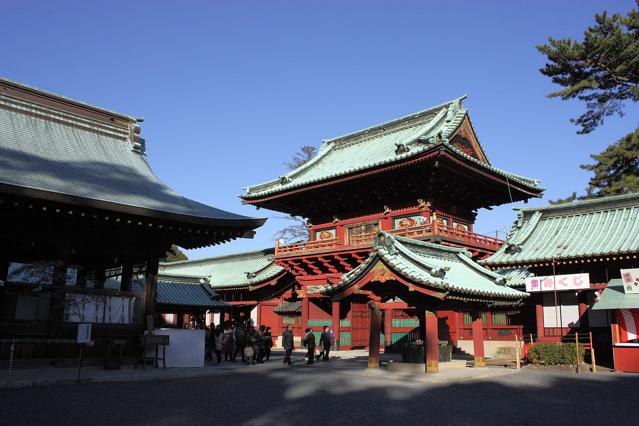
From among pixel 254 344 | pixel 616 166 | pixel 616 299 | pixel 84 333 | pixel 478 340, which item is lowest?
pixel 254 344

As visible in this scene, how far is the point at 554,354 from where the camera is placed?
1989cm

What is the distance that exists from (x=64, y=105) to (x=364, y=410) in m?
18.3

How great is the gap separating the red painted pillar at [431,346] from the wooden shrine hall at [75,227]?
270 inches

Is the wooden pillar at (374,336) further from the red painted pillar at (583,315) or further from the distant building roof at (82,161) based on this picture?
the red painted pillar at (583,315)

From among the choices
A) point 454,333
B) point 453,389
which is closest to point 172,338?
point 453,389

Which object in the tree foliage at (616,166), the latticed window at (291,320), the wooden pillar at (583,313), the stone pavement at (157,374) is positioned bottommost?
the stone pavement at (157,374)

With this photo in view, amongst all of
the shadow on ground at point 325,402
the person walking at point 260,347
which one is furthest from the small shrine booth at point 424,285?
the person walking at point 260,347

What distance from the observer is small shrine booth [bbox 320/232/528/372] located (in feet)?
53.9

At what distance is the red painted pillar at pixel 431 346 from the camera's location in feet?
54.9

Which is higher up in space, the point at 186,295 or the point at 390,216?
the point at 390,216

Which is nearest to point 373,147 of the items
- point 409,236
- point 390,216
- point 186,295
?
point 390,216

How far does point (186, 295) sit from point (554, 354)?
60.7 ft

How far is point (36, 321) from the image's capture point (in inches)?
649

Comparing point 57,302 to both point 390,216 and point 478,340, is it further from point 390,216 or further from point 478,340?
point 390,216
